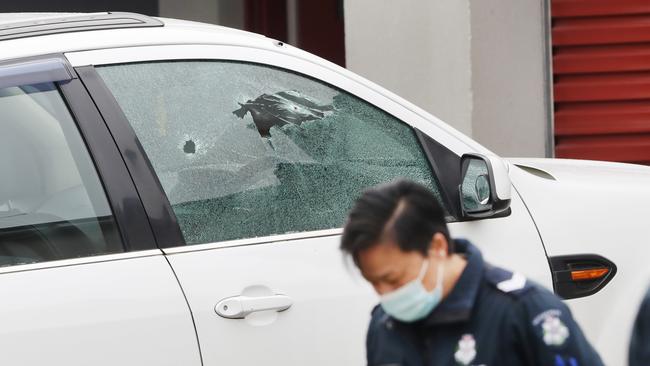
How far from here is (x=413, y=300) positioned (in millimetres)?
2348

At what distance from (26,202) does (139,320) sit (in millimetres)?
430

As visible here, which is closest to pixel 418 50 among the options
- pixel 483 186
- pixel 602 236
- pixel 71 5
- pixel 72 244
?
pixel 71 5

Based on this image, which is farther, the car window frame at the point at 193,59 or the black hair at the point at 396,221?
the car window frame at the point at 193,59

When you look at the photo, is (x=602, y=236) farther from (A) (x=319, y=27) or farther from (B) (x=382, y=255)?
(A) (x=319, y=27)

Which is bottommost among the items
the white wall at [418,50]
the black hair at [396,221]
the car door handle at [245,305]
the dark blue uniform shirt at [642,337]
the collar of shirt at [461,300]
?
the car door handle at [245,305]

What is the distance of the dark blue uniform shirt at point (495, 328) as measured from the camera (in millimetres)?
2357

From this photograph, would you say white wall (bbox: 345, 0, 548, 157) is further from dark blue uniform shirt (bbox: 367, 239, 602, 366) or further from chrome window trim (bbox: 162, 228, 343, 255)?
dark blue uniform shirt (bbox: 367, 239, 602, 366)

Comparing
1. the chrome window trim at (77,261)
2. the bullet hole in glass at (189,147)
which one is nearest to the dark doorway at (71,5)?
the bullet hole in glass at (189,147)

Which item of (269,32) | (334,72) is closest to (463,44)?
(269,32)

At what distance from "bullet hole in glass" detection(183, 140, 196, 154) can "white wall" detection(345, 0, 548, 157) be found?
4.77m

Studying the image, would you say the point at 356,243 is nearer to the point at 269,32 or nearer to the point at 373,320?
the point at 373,320

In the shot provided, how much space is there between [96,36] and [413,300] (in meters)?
1.75

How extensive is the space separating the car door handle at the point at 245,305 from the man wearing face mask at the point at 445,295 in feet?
4.01

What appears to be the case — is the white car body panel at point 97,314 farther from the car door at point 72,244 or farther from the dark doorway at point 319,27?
the dark doorway at point 319,27
